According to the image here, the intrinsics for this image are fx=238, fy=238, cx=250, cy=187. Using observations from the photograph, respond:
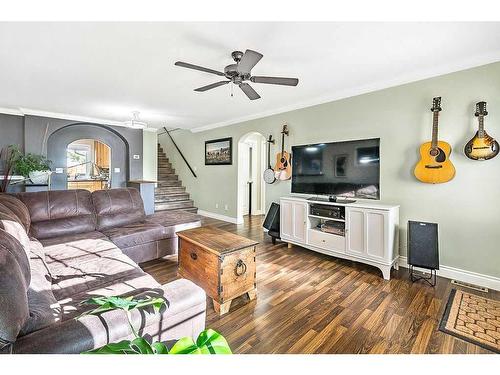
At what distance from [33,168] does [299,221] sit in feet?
15.8

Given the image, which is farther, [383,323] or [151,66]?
[151,66]

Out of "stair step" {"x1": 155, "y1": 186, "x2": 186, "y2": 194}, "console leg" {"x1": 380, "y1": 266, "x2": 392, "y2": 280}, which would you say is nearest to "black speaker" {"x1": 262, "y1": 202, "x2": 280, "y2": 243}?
"console leg" {"x1": 380, "y1": 266, "x2": 392, "y2": 280}

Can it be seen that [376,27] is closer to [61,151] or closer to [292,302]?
[292,302]

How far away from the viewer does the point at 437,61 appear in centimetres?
246

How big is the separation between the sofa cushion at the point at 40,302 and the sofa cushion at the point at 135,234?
102 cm

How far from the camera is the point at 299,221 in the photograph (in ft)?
11.6

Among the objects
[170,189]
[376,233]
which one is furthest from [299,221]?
[170,189]

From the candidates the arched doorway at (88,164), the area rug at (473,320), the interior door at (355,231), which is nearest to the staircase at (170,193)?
the arched doorway at (88,164)

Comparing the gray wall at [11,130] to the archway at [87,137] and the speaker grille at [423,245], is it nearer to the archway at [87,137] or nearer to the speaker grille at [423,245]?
the archway at [87,137]

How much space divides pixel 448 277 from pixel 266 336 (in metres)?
2.30

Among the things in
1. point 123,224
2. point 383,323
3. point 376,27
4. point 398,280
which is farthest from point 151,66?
point 398,280

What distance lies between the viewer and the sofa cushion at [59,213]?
2.62m

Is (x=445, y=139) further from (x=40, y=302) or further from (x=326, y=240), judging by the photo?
(x=40, y=302)

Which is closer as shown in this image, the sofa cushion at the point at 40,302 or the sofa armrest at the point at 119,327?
the sofa armrest at the point at 119,327
